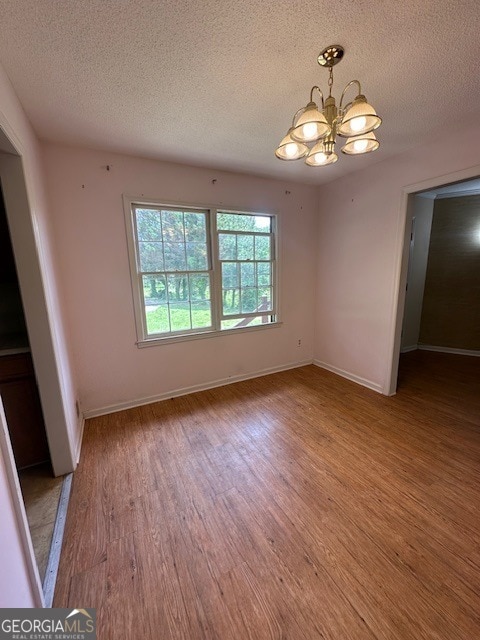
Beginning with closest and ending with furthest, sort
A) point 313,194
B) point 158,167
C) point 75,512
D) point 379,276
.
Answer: point 75,512
point 158,167
point 379,276
point 313,194

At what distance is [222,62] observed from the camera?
4.69ft

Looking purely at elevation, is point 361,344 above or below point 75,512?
above

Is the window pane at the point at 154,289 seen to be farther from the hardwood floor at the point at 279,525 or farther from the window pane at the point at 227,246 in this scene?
the hardwood floor at the point at 279,525

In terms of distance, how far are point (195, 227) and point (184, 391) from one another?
199 cm

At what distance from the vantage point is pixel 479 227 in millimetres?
4047

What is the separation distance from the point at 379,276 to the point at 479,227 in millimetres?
2552

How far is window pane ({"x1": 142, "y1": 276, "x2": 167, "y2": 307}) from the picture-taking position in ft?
9.30

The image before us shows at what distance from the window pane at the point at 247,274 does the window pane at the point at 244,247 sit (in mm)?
93

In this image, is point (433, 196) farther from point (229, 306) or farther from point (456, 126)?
point (229, 306)

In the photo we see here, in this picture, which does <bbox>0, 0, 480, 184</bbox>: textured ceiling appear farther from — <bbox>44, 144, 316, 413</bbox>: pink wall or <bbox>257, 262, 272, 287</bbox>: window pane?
<bbox>257, 262, 272, 287</bbox>: window pane

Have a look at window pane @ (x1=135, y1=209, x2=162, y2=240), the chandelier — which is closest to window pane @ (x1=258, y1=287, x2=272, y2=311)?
window pane @ (x1=135, y1=209, x2=162, y2=240)

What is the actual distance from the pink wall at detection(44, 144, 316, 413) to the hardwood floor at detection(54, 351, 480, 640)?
0.47 m

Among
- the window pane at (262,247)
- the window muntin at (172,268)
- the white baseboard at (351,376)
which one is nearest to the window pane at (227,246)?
the window muntin at (172,268)

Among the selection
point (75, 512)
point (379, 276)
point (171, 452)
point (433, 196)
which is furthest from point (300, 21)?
point (433, 196)
